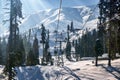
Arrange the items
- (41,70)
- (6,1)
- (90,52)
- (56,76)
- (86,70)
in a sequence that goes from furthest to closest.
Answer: (90,52) → (41,70) → (86,70) → (56,76) → (6,1)

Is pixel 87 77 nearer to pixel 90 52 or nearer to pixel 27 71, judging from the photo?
pixel 27 71

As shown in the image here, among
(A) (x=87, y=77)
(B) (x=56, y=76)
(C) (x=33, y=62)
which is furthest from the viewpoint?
(C) (x=33, y=62)

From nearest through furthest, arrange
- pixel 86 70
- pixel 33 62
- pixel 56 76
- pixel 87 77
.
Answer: pixel 87 77
pixel 56 76
pixel 86 70
pixel 33 62

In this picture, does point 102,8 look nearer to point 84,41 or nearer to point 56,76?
point 56,76

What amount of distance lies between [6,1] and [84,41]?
359 feet

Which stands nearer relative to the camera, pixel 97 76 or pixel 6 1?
pixel 6 1

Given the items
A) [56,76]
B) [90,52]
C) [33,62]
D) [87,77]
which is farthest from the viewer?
[90,52]

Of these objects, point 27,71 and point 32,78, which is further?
point 27,71

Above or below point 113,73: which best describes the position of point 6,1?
above

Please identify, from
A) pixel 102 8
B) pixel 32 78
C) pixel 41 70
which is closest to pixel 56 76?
pixel 32 78

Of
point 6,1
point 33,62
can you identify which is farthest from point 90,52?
point 6,1

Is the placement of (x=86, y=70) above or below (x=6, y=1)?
below

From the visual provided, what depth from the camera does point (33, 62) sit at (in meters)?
90.4

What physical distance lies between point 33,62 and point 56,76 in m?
36.1
